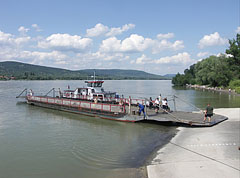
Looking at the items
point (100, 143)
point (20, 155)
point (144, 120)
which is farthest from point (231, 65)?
point (20, 155)

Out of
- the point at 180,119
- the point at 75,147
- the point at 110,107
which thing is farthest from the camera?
the point at 110,107

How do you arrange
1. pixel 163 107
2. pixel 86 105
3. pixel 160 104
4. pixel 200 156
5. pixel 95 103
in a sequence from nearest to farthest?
pixel 200 156 < pixel 163 107 < pixel 160 104 < pixel 95 103 < pixel 86 105

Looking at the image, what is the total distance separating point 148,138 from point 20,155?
884 cm

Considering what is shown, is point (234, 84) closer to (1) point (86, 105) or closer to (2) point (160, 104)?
(2) point (160, 104)

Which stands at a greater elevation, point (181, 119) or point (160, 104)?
point (160, 104)

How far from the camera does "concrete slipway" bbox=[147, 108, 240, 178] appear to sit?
28.8ft

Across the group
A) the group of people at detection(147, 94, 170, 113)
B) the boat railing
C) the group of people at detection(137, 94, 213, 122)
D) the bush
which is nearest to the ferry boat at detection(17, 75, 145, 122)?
the boat railing

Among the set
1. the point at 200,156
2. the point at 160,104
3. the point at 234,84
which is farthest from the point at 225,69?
the point at 200,156

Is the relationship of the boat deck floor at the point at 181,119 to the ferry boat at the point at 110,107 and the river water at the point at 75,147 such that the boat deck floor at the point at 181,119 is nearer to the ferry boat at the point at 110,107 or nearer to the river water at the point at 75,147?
the ferry boat at the point at 110,107

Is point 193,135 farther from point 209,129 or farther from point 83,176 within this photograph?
point 83,176

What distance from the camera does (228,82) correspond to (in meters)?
80.2

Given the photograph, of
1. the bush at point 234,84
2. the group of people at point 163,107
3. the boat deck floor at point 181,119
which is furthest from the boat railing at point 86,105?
the bush at point 234,84

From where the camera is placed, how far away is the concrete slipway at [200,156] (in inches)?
346

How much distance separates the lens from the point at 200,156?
10602 mm
